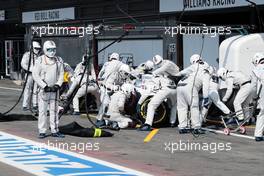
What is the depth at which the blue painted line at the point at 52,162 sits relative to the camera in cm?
886

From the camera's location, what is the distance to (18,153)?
10492mm

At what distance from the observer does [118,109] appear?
13633mm

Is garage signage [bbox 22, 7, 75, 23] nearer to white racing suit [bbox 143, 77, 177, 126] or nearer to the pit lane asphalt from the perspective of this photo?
the pit lane asphalt

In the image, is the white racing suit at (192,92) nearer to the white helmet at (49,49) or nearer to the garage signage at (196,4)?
the white helmet at (49,49)

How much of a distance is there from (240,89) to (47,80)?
4810 millimetres

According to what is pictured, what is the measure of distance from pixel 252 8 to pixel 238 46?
516cm

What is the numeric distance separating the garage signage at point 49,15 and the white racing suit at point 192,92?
1842cm

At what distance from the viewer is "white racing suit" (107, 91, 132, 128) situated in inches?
534

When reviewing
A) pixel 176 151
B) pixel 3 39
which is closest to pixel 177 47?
pixel 176 151

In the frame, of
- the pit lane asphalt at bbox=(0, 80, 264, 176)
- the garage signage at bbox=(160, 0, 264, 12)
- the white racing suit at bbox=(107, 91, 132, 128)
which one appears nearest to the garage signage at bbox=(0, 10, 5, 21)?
the garage signage at bbox=(160, 0, 264, 12)

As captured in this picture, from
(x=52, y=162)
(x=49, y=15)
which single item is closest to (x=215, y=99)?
(x=52, y=162)

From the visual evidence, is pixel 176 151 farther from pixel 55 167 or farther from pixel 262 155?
pixel 55 167

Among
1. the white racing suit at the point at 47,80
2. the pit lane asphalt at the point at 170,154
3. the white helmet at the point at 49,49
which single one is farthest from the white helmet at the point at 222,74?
the white helmet at the point at 49,49

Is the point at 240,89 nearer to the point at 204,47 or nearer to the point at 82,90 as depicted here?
the point at 82,90
